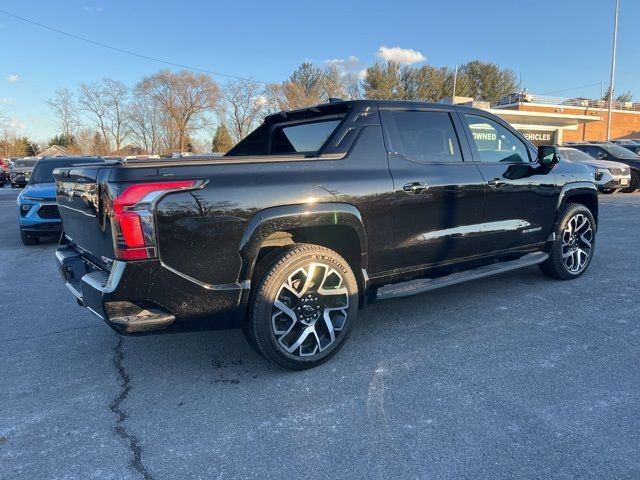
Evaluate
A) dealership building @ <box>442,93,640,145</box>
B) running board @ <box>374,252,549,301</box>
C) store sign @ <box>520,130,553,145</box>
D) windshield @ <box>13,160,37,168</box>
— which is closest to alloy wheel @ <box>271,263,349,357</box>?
running board @ <box>374,252,549,301</box>

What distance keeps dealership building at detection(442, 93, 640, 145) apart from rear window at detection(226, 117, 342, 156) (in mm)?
32707

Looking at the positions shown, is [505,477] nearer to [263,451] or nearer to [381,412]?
[381,412]

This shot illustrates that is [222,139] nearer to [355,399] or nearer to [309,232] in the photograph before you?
[309,232]

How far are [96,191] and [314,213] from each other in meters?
1.36

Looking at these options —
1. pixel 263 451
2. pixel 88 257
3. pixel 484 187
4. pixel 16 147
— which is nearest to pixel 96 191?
pixel 88 257

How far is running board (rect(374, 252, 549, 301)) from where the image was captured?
3.55m

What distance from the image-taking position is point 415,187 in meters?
3.60

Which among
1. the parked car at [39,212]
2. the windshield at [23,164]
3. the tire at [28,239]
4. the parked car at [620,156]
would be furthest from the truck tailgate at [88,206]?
the windshield at [23,164]

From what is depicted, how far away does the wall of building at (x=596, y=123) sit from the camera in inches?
1758

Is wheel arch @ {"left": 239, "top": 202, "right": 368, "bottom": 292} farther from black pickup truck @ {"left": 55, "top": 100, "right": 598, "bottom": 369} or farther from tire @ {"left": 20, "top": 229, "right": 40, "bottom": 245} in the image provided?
tire @ {"left": 20, "top": 229, "right": 40, "bottom": 245}

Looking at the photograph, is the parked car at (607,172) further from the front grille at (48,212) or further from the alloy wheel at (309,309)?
the front grille at (48,212)

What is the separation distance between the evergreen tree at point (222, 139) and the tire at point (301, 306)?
56409mm

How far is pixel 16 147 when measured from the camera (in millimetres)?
62625

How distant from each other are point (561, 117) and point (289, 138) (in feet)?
141
